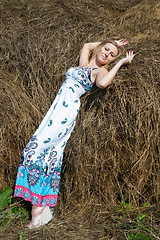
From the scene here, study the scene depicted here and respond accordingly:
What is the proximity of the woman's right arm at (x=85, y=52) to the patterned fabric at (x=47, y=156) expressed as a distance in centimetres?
51

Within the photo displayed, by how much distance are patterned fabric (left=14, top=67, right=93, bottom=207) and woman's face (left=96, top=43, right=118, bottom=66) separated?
557mm

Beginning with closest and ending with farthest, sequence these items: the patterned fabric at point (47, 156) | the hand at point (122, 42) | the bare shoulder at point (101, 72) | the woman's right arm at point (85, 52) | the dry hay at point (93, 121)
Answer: the patterned fabric at point (47, 156) < the dry hay at point (93, 121) < the bare shoulder at point (101, 72) < the woman's right arm at point (85, 52) < the hand at point (122, 42)

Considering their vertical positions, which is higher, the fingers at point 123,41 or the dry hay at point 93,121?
the fingers at point 123,41

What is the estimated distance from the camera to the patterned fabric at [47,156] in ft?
7.80

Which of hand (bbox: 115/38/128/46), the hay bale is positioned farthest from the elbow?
hand (bbox: 115/38/128/46)

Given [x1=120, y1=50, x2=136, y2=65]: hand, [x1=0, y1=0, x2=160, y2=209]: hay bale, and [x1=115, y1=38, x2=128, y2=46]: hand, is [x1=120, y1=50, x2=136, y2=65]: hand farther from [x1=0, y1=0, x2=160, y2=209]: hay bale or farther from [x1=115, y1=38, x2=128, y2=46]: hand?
[x1=115, y1=38, x2=128, y2=46]: hand

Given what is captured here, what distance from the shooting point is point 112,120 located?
2.57m

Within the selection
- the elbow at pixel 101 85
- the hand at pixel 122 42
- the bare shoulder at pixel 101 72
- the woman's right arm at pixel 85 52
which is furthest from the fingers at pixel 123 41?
the elbow at pixel 101 85

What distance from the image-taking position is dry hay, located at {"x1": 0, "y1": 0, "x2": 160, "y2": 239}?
2.51m

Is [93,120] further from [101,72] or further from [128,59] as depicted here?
[128,59]

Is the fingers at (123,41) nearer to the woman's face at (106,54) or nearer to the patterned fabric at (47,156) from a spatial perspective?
the woman's face at (106,54)

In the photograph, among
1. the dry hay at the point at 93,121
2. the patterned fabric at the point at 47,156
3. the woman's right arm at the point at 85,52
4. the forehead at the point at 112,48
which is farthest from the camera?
the woman's right arm at the point at 85,52

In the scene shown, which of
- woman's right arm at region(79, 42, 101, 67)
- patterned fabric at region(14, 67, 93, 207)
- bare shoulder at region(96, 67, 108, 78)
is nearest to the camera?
patterned fabric at region(14, 67, 93, 207)

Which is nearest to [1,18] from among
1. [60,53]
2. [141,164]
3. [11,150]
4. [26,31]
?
[26,31]
